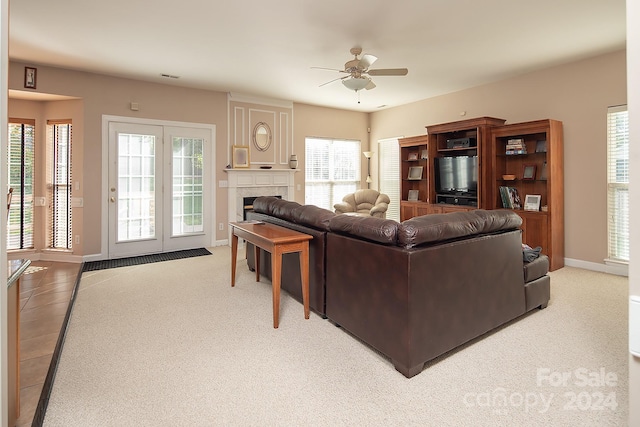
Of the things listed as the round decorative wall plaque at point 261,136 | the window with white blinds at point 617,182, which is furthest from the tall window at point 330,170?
the window with white blinds at point 617,182

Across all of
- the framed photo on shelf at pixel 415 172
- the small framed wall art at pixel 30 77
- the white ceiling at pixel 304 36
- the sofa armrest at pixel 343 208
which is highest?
the white ceiling at pixel 304 36

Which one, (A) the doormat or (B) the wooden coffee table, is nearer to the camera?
(B) the wooden coffee table

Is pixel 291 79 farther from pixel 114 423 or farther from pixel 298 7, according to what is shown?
pixel 114 423

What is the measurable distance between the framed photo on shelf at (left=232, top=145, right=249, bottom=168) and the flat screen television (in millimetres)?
3387

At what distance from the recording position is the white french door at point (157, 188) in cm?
532

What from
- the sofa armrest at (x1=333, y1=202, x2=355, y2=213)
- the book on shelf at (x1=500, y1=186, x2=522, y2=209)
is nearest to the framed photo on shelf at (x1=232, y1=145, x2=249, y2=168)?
the sofa armrest at (x1=333, y1=202, x2=355, y2=213)

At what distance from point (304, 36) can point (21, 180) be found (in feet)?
15.2

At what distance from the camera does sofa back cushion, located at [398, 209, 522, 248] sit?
6.85ft

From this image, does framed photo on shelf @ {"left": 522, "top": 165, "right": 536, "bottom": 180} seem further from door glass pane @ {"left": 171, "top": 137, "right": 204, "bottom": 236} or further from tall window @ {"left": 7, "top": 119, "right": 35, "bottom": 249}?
tall window @ {"left": 7, "top": 119, "right": 35, "bottom": 249}

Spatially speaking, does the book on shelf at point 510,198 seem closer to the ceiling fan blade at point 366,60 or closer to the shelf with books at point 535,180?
the shelf with books at point 535,180

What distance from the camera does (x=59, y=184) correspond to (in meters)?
5.20

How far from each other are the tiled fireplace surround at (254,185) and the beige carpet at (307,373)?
3.18 meters

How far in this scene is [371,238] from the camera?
7.52 ft

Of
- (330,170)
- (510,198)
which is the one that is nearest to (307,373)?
(510,198)
